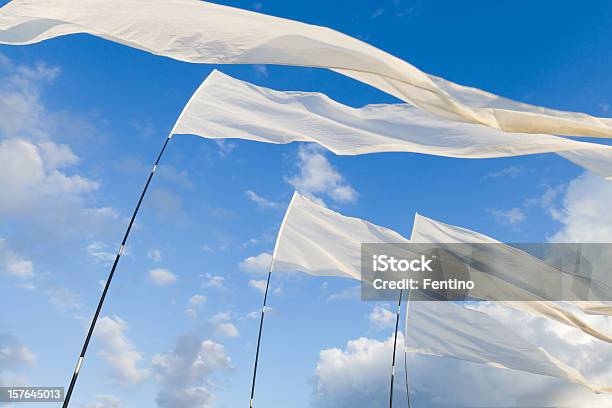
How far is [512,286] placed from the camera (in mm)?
11922

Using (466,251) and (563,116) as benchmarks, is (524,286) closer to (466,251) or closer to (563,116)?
(466,251)

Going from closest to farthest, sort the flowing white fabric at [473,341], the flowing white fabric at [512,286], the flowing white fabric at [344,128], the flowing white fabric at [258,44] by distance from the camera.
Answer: the flowing white fabric at [258,44] < the flowing white fabric at [344,128] < the flowing white fabric at [512,286] < the flowing white fabric at [473,341]

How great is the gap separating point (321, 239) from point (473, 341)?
→ 15.5 ft

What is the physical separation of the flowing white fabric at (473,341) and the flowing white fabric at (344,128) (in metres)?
7.38

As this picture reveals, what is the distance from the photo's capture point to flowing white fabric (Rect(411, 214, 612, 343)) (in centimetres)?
A: 1061

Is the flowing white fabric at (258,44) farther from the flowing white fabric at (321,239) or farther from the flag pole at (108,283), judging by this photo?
the flowing white fabric at (321,239)

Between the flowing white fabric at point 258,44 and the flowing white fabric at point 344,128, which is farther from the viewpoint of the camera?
the flowing white fabric at point 344,128

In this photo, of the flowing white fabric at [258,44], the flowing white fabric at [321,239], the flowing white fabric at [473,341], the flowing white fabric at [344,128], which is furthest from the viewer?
the flowing white fabric at [321,239]

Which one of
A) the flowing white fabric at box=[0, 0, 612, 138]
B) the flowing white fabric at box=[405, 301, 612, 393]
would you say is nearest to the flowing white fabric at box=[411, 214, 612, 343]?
the flowing white fabric at box=[405, 301, 612, 393]

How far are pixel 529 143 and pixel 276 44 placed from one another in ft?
11.0

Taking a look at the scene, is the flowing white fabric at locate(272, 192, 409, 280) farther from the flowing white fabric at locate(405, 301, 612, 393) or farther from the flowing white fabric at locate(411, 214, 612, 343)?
the flowing white fabric at locate(405, 301, 612, 393)

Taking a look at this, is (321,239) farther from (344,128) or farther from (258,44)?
(258,44)

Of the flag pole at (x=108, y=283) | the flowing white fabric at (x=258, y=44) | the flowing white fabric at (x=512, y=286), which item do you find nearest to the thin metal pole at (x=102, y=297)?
the flag pole at (x=108, y=283)

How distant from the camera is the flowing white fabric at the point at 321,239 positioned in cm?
1458
